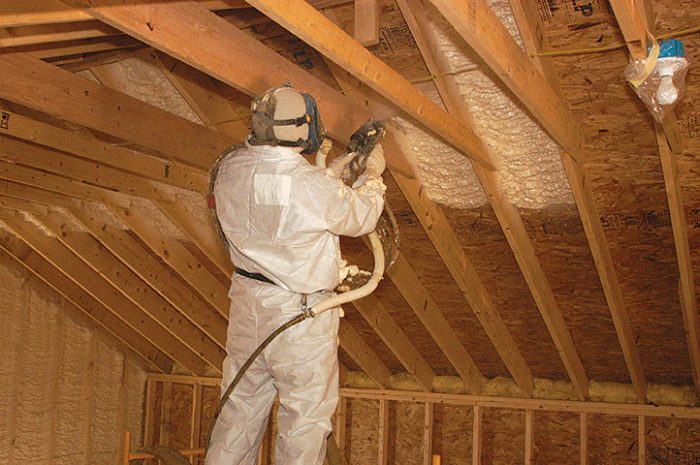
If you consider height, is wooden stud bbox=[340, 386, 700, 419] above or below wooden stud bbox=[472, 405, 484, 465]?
above

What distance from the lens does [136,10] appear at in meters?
2.47

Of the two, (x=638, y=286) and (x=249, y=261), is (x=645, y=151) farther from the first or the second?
(x=249, y=261)

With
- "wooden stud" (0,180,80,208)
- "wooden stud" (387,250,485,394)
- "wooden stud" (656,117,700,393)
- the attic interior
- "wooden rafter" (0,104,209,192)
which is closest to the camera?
the attic interior

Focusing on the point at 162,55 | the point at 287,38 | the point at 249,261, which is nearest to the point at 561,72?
the point at 287,38

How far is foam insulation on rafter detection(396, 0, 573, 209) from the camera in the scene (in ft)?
10.9

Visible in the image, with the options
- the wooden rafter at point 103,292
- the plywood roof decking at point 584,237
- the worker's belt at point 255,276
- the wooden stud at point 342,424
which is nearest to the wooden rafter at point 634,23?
the plywood roof decking at point 584,237

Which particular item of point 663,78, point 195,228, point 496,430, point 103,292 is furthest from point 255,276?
point 103,292

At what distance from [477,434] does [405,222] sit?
1.85m

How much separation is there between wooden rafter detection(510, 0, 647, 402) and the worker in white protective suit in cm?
83

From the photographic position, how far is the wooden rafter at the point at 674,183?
8.08ft

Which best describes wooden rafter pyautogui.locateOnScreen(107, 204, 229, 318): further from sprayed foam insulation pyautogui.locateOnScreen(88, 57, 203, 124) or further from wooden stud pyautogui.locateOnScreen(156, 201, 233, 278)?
sprayed foam insulation pyautogui.locateOnScreen(88, 57, 203, 124)

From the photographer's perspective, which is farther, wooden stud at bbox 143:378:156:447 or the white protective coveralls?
wooden stud at bbox 143:378:156:447

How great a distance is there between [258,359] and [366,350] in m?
3.17

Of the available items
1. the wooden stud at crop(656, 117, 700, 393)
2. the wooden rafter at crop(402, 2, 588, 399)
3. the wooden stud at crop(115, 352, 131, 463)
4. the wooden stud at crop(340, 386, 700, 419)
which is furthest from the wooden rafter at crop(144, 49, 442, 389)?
the wooden stud at crop(115, 352, 131, 463)
